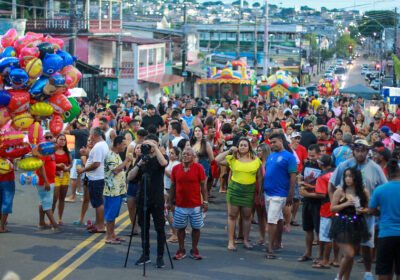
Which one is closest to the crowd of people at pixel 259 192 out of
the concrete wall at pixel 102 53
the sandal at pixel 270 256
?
the sandal at pixel 270 256

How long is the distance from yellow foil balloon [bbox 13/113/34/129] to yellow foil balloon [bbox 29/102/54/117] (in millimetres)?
104

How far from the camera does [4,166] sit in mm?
10148

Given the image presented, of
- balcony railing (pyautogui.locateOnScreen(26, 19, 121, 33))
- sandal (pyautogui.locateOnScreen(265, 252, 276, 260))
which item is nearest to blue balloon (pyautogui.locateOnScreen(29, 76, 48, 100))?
sandal (pyautogui.locateOnScreen(265, 252, 276, 260))

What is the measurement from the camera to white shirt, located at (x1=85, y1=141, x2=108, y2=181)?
10.8 metres

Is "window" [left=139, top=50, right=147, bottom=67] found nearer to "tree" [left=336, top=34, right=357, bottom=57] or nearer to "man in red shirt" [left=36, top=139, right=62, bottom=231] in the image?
"man in red shirt" [left=36, top=139, right=62, bottom=231]

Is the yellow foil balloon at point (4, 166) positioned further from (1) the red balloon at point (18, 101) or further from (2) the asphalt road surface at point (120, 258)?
(2) the asphalt road surface at point (120, 258)

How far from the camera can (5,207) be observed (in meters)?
10.6

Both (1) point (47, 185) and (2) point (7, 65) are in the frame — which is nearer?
(2) point (7, 65)

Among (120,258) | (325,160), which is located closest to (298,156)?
(325,160)

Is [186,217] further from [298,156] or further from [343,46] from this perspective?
[343,46]

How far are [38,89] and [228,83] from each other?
97.9ft

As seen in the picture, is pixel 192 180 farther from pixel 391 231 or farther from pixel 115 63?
pixel 115 63

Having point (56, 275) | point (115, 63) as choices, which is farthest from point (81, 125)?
point (115, 63)

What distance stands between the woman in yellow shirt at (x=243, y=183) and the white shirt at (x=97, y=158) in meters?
2.24
